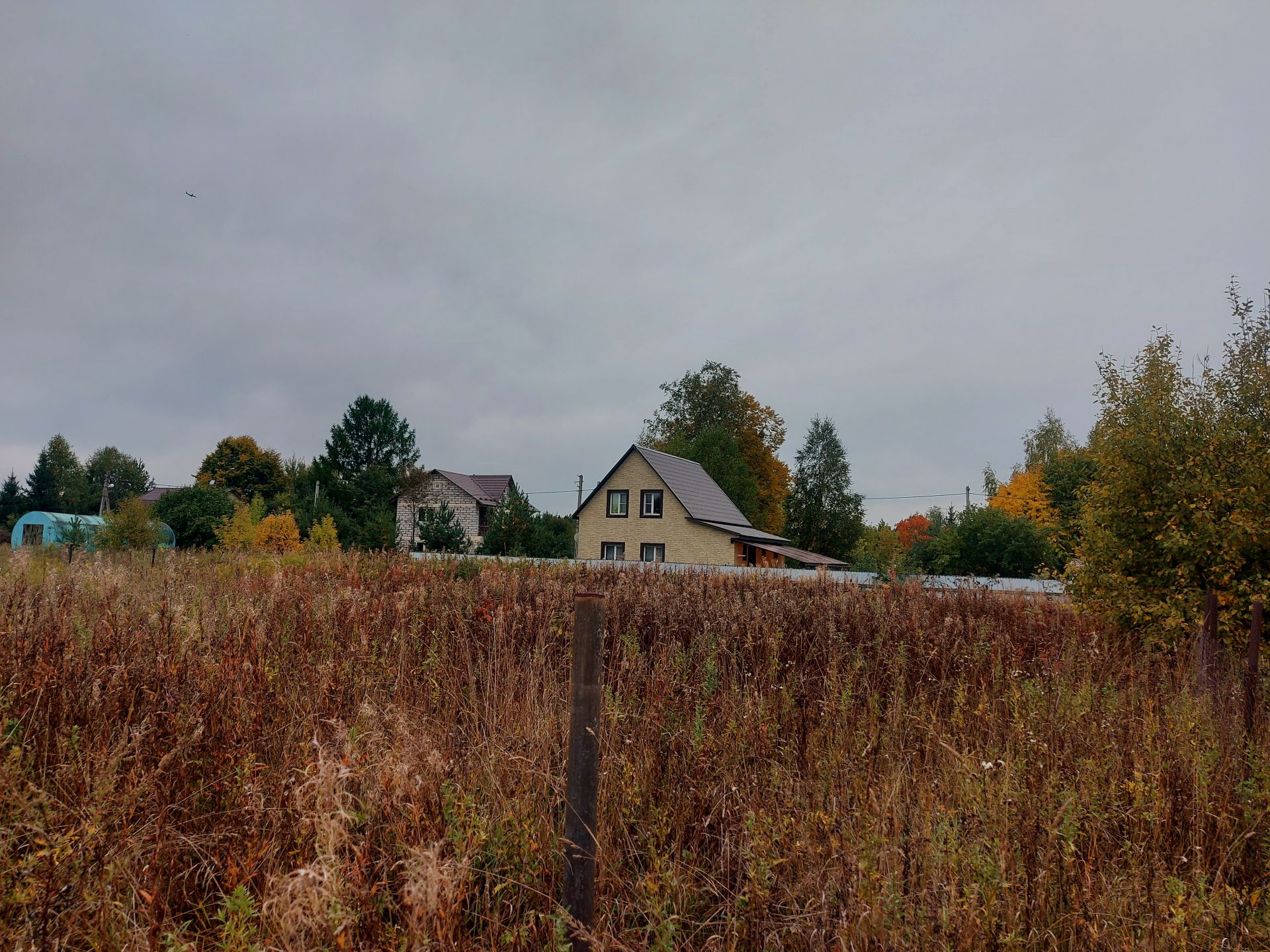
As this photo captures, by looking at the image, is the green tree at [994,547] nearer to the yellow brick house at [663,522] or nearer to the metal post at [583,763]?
the yellow brick house at [663,522]

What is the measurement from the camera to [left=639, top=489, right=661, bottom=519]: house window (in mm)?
36500

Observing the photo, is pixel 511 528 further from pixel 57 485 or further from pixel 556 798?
pixel 57 485

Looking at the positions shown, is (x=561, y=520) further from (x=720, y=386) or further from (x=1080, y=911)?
(x=1080, y=911)

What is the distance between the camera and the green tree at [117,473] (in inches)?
3130

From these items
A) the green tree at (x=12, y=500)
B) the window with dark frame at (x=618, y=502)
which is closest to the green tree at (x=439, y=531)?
the window with dark frame at (x=618, y=502)

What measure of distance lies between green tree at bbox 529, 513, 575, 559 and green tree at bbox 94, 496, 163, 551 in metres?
13.0

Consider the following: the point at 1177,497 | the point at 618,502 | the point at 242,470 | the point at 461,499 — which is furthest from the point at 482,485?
the point at 1177,497

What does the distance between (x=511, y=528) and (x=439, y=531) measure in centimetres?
288

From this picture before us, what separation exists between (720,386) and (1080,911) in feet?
164

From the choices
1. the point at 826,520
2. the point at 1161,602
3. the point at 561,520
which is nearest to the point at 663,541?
the point at 561,520

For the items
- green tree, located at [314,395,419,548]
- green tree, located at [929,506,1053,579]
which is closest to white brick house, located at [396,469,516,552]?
green tree, located at [314,395,419,548]

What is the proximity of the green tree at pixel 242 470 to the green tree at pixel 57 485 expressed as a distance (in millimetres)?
15829

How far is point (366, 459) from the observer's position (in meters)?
→ 43.2

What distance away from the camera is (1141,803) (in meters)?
3.14
